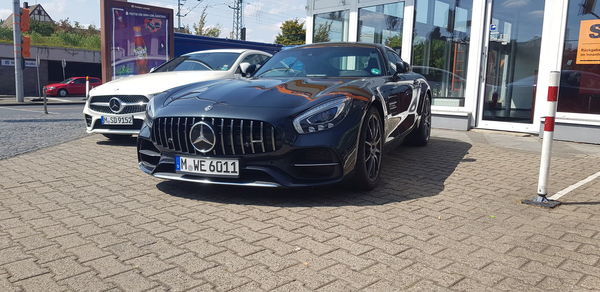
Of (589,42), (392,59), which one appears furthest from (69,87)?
(589,42)

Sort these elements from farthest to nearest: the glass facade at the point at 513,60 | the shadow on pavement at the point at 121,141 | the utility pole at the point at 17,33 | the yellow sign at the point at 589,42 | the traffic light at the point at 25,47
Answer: the traffic light at the point at 25,47 → the utility pole at the point at 17,33 → the glass facade at the point at 513,60 → the yellow sign at the point at 589,42 → the shadow on pavement at the point at 121,141

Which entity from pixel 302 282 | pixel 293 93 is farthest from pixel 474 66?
pixel 302 282

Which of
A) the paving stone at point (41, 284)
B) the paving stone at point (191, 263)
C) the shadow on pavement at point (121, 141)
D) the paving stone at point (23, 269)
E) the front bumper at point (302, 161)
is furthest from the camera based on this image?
the shadow on pavement at point (121, 141)

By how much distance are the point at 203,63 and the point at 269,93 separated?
4302mm

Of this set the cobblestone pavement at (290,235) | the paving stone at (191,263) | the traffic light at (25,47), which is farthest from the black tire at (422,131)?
the traffic light at (25,47)

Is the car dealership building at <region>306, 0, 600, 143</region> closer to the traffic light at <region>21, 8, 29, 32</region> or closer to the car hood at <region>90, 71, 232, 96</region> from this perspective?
the car hood at <region>90, 71, 232, 96</region>

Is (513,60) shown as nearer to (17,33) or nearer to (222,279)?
(222,279)

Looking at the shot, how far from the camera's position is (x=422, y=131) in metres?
7.11

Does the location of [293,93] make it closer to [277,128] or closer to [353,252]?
[277,128]

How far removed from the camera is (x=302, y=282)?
7.95ft

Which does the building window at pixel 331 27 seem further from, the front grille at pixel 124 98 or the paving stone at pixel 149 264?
the paving stone at pixel 149 264

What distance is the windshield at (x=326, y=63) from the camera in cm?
505

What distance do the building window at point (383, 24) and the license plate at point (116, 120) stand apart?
6863 mm

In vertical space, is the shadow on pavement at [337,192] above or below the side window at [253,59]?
below
